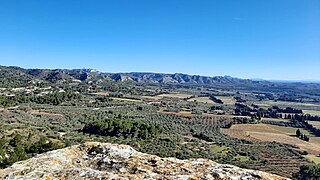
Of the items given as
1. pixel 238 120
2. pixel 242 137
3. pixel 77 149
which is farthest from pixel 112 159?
pixel 238 120

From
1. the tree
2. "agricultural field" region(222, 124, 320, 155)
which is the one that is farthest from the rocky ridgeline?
"agricultural field" region(222, 124, 320, 155)

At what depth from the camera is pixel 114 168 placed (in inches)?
300

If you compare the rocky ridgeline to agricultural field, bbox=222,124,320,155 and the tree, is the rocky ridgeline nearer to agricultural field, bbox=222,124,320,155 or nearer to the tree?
the tree

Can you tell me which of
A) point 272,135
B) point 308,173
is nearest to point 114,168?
point 308,173

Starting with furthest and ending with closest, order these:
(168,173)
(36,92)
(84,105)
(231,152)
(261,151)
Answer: (36,92)
(84,105)
(261,151)
(231,152)
(168,173)

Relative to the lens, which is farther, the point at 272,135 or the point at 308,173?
the point at 272,135

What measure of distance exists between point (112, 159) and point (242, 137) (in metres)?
86.6

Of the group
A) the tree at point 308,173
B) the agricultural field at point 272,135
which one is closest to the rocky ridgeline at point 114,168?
the tree at point 308,173

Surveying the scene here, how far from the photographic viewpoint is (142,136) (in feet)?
237

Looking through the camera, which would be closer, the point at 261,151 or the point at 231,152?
the point at 231,152

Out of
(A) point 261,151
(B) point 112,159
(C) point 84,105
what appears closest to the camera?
(B) point 112,159

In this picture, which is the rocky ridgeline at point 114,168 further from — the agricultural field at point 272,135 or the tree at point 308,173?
the agricultural field at point 272,135

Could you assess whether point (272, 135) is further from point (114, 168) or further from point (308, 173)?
point (114, 168)

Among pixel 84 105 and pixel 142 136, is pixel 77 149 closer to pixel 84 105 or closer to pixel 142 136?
pixel 142 136
